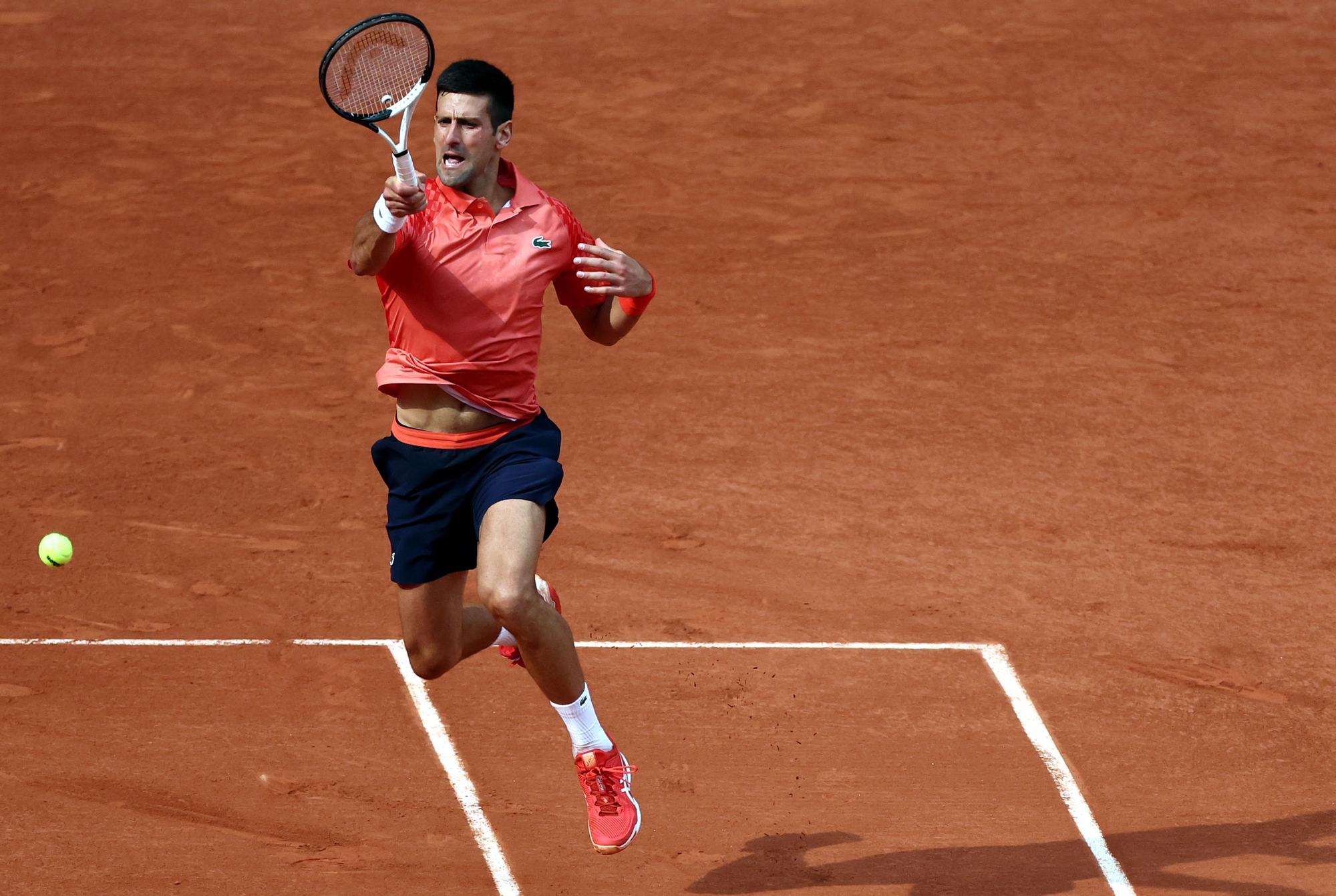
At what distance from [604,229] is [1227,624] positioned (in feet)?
21.7

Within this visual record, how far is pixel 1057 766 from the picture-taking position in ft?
24.4

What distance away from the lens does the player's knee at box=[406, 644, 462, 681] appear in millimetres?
6551

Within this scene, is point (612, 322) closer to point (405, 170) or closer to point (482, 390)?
point (482, 390)

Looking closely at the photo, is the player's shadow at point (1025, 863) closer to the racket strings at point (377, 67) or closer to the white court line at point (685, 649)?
the white court line at point (685, 649)

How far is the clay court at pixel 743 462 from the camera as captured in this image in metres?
7.12

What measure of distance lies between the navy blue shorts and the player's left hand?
2.14ft

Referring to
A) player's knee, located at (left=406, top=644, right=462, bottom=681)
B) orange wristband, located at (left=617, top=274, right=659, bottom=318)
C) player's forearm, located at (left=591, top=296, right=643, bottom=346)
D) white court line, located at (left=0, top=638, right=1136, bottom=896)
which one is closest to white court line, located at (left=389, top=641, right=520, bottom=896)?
white court line, located at (left=0, top=638, right=1136, bottom=896)

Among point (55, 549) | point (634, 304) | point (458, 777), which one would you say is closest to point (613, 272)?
point (634, 304)

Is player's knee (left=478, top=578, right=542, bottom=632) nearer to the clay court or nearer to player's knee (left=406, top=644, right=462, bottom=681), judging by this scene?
player's knee (left=406, top=644, right=462, bottom=681)

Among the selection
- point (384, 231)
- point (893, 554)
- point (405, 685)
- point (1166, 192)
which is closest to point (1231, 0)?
point (1166, 192)

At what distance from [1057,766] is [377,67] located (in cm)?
409

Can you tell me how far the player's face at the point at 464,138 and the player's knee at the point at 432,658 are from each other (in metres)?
1.76


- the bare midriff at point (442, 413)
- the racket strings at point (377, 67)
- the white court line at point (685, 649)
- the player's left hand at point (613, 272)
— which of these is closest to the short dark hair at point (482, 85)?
the racket strings at point (377, 67)

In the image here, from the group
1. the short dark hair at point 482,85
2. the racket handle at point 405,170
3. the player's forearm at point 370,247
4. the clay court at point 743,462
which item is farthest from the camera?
the clay court at point 743,462
